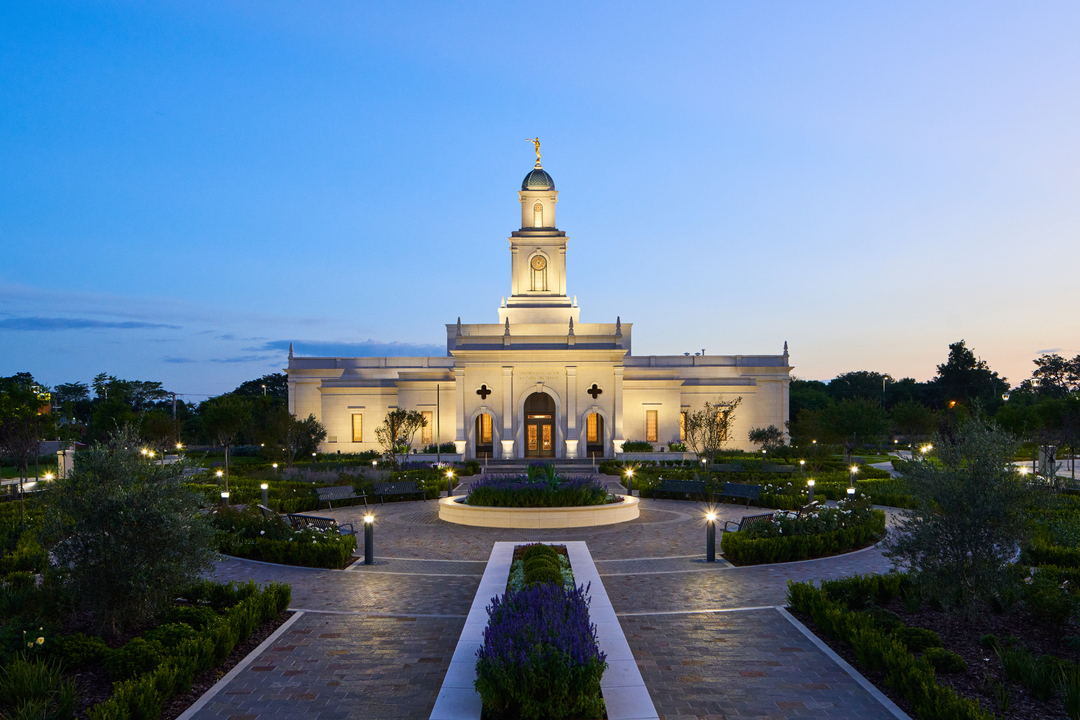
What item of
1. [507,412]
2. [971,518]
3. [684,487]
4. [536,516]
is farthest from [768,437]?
[971,518]

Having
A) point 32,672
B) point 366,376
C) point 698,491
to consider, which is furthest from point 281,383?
point 32,672

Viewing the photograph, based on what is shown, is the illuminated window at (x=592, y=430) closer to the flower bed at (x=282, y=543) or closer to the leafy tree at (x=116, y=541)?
the flower bed at (x=282, y=543)

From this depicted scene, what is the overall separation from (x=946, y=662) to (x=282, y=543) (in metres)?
11.1

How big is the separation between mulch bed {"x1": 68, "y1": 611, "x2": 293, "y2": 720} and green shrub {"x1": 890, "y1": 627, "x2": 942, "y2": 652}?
7.42m

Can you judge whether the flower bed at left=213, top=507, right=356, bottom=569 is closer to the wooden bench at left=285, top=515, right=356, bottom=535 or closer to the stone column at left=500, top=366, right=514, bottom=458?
the wooden bench at left=285, top=515, right=356, bottom=535

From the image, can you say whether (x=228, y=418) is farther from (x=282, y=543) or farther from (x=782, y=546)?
(x=782, y=546)

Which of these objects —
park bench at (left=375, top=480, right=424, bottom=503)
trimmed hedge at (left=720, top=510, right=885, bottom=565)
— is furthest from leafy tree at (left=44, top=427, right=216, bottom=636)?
park bench at (left=375, top=480, right=424, bottom=503)

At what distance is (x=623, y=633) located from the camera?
9.14 m

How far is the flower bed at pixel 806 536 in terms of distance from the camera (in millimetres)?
13812

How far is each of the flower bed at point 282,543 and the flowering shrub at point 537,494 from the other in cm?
488

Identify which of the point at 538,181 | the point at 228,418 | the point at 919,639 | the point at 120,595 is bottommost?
the point at 919,639

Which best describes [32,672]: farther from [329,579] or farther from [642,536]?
[642,536]

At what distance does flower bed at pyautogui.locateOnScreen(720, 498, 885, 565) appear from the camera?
1381cm

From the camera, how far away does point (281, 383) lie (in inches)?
3253
